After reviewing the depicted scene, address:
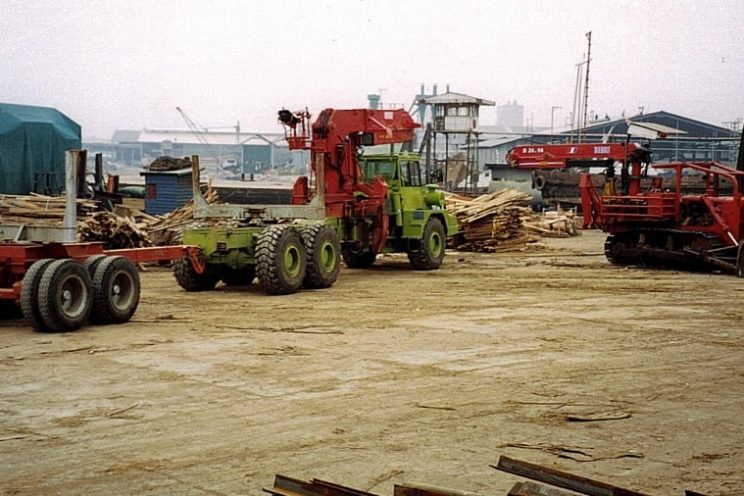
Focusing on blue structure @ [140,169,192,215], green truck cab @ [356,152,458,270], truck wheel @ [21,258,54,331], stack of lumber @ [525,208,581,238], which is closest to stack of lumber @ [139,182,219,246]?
green truck cab @ [356,152,458,270]

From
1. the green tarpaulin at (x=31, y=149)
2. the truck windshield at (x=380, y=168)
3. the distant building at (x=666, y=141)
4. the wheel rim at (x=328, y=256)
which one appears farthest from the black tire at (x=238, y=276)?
the distant building at (x=666, y=141)

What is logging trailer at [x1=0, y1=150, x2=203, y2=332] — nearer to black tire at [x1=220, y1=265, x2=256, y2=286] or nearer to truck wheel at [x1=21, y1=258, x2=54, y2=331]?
truck wheel at [x1=21, y1=258, x2=54, y2=331]

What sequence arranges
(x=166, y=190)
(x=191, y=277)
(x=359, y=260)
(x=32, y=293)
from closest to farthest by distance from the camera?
(x=32, y=293)
(x=191, y=277)
(x=359, y=260)
(x=166, y=190)

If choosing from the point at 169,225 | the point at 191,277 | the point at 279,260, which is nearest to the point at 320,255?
the point at 279,260

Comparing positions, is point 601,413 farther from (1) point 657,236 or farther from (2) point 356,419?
(1) point 657,236

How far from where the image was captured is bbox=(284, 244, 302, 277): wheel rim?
18500 millimetres

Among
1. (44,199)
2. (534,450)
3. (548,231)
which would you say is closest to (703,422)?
(534,450)

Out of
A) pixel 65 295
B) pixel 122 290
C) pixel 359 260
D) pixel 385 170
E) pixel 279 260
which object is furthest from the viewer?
pixel 359 260

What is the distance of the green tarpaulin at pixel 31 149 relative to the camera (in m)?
29.3

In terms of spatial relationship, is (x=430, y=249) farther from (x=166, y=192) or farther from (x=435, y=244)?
(x=166, y=192)

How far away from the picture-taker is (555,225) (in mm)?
35531

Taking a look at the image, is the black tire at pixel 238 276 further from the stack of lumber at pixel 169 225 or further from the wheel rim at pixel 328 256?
the stack of lumber at pixel 169 225

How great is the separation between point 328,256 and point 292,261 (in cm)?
121

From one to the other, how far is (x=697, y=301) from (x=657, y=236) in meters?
5.84
